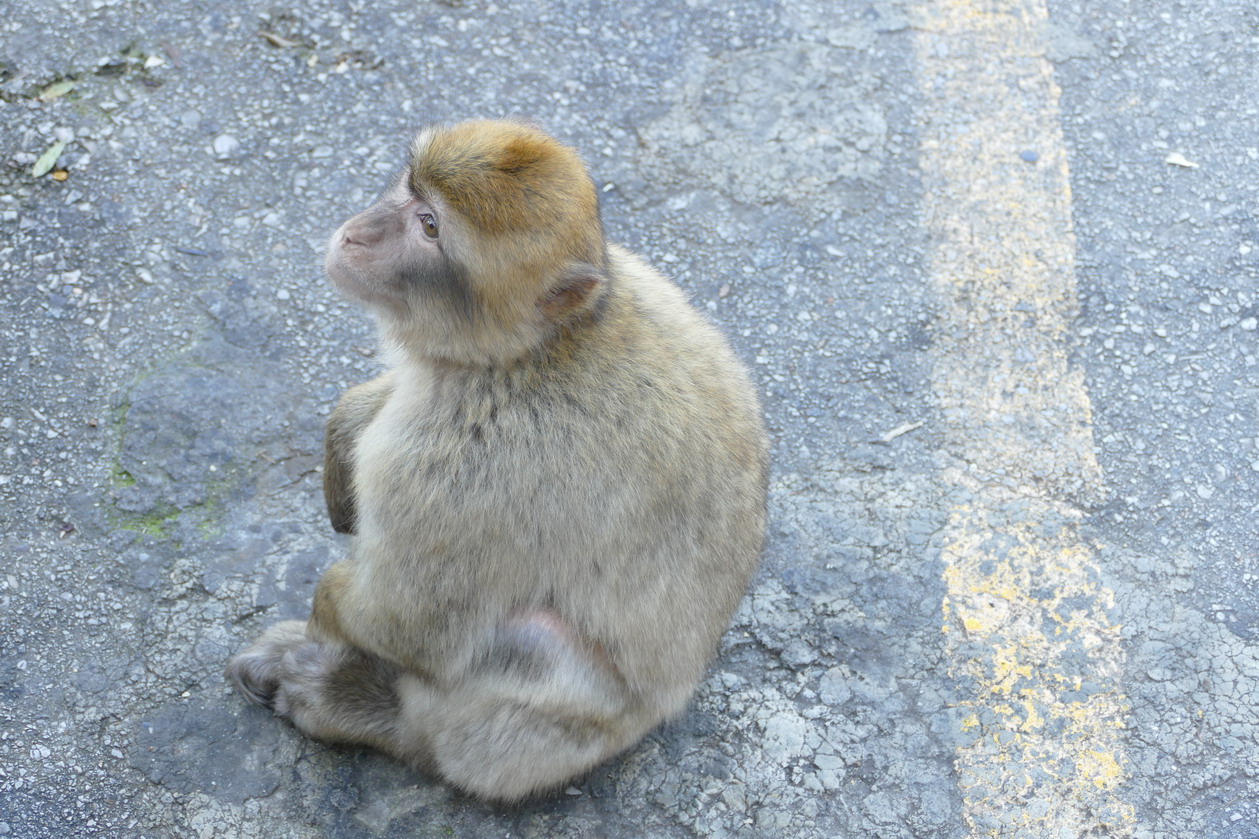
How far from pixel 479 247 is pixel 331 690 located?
1048 millimetres

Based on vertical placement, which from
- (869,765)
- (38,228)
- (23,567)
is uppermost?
(38,228)

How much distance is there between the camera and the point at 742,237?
12.6 ft

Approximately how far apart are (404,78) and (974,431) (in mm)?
2084

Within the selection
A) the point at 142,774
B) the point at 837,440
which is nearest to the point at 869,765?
the point at 837,440

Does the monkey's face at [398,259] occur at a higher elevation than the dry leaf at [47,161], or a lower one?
higher

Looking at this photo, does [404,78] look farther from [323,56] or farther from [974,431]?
[974,431]

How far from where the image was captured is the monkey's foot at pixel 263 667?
2.78 metres

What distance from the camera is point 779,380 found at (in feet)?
11.6

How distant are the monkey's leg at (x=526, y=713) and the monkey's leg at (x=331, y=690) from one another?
11cm

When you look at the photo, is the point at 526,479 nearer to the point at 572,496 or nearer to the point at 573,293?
the point at 572,496

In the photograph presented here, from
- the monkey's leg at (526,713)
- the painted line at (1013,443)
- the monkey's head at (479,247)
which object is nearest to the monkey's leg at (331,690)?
the monkey's leg at (526,713)

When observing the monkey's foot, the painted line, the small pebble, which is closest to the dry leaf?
the small pebble

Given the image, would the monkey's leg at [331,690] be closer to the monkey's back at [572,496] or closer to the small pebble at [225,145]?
the monkey's back at [572,496]

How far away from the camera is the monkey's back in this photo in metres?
2.43
